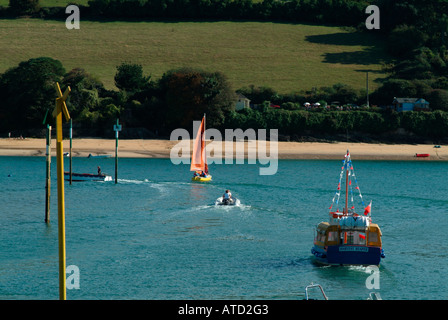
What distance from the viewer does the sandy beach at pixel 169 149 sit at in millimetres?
106000

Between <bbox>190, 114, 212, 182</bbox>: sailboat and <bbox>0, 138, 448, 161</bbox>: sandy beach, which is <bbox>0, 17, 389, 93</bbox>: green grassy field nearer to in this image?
<bbox>0, 138, 448, 161</bbox>: sandy beach

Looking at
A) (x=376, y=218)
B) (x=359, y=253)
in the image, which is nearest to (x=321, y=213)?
(x=376, y=218)

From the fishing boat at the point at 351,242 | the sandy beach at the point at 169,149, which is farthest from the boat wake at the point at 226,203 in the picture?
the sandy beach at the point at 169,149

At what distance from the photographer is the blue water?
33.4 metres

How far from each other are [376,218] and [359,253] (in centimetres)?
1935

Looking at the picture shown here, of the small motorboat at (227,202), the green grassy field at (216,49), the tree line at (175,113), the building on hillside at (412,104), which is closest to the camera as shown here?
the small motorboat at (227,202)

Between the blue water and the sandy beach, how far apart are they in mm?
22326

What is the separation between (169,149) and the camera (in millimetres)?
109688

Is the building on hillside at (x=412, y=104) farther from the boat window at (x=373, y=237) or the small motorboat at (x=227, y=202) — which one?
the boat window at (x=373, y=237)

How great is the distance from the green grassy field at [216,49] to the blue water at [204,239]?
7652 cm

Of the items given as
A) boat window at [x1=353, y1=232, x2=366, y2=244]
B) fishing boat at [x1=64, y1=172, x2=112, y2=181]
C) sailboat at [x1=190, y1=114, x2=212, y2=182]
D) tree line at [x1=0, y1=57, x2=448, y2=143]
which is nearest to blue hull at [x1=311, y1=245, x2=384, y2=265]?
boat window at [x1=353, y1=232, x2=366, y2=244]

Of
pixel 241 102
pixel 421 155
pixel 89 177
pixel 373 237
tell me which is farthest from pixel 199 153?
pixel 241 102

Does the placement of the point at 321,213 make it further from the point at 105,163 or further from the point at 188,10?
the point at 188,10

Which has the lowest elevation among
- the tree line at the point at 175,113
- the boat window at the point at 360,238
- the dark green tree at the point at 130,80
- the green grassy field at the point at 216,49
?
the boat window at the point at 360,238
